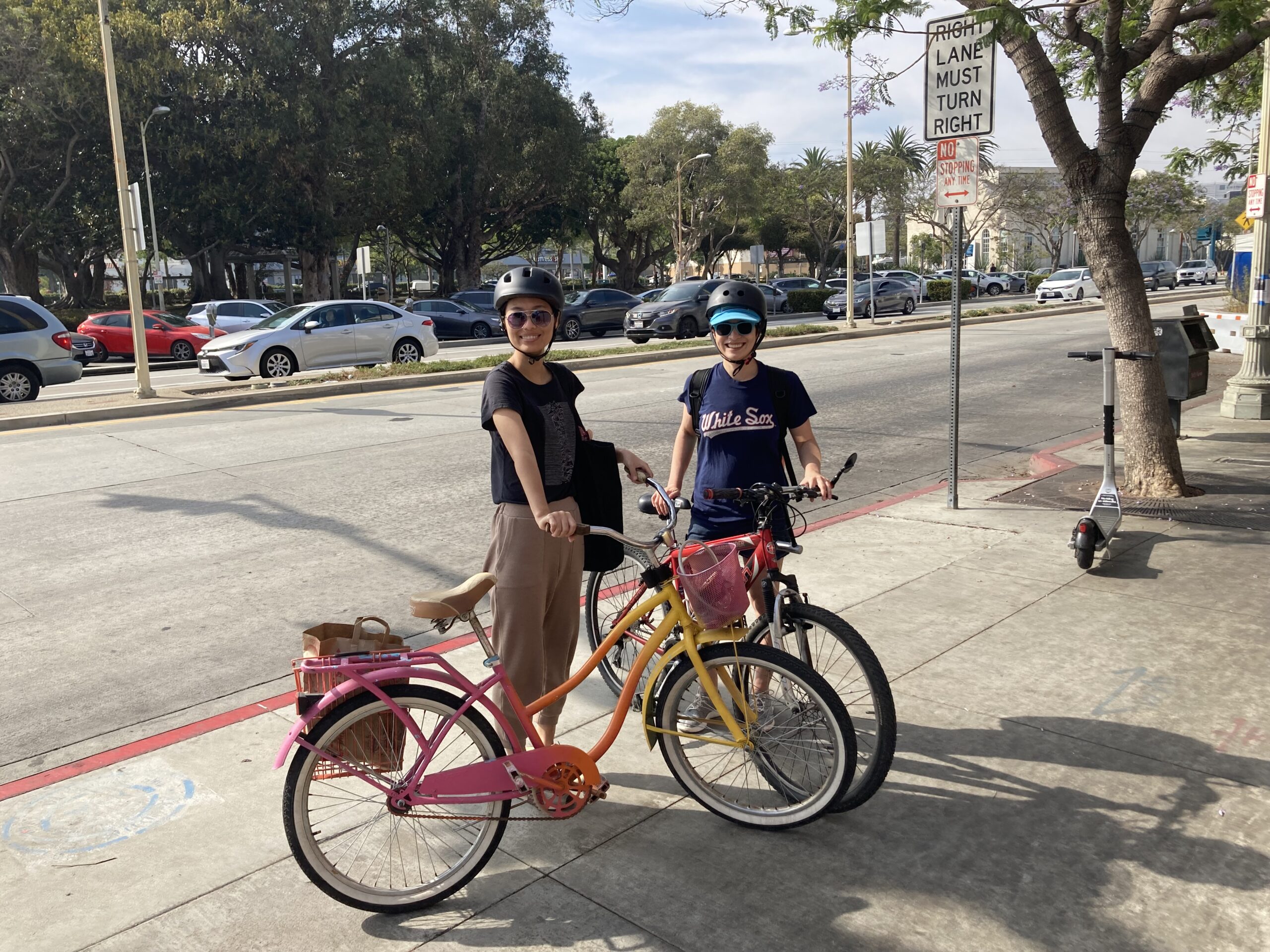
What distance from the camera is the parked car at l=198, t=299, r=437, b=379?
19.1 m

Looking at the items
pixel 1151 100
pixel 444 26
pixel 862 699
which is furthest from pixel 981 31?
pixel 444 26

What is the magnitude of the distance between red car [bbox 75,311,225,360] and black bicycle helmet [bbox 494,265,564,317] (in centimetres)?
2674

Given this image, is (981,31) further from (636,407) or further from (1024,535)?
(636,407)

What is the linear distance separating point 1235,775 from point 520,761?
251 centimetres

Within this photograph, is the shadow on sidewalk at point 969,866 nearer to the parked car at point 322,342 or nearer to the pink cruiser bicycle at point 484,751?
the pink cruiser bicycle at point 484,751

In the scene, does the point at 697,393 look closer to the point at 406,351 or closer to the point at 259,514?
the point at 259,514

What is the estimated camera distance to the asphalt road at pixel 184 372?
1972cm

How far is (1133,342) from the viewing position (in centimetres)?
776

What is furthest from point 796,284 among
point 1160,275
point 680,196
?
point 1160,275

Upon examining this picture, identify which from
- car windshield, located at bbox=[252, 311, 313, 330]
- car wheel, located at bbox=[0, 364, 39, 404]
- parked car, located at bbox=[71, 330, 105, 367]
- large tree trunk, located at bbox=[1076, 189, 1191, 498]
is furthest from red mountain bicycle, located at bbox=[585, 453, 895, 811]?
parked car, located at bbox=[71, 330, 105, 367]

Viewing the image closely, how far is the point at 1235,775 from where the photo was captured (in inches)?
147

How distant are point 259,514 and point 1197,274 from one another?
65954 millimetres

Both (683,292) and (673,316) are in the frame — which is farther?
(683,292)

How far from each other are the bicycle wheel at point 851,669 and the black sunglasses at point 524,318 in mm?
1213
